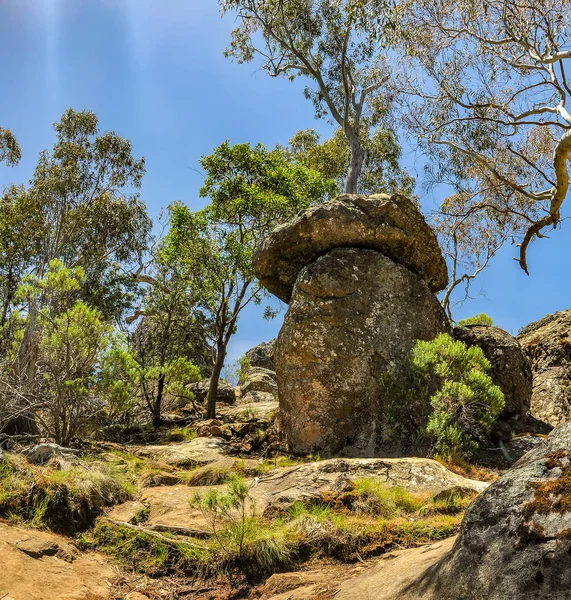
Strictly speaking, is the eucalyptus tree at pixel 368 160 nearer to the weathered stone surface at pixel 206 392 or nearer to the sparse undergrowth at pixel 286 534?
the weathered stone surface at pixel 206 392

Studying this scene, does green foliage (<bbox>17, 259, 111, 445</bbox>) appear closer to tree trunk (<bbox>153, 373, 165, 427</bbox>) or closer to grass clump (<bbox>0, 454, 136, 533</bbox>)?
grass clump (<bbox>0, 454, 136, 533</bbox>)

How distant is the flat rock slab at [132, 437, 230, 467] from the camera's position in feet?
33.5

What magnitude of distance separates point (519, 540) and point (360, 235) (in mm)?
9591

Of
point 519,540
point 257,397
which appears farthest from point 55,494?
point 257,397

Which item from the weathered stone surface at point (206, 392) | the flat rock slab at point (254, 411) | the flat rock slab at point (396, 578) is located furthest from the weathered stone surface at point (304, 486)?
the weathered stone surface at point (206, 392)

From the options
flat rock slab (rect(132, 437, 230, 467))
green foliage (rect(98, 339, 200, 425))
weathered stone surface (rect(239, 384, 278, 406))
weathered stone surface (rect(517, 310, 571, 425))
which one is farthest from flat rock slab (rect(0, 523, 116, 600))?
weathered stone surface (rect(239, 384, 278, 406))

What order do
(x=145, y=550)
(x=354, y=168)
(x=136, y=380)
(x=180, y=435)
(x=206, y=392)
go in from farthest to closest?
(x=206, y=392), (x=354, y=168), (x=180, y=435), (x=136, y=380), (x=145, y=550)

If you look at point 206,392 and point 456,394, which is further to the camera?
point 206,392

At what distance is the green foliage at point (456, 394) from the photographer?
9.41 meters

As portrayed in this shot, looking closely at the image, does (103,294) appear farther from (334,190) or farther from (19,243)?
(334,190)

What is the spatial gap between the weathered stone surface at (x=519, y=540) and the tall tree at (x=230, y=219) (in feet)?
47.4

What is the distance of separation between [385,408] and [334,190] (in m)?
10.2

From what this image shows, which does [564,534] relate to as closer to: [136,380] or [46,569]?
[46,569]

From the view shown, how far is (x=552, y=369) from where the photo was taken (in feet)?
42.8
